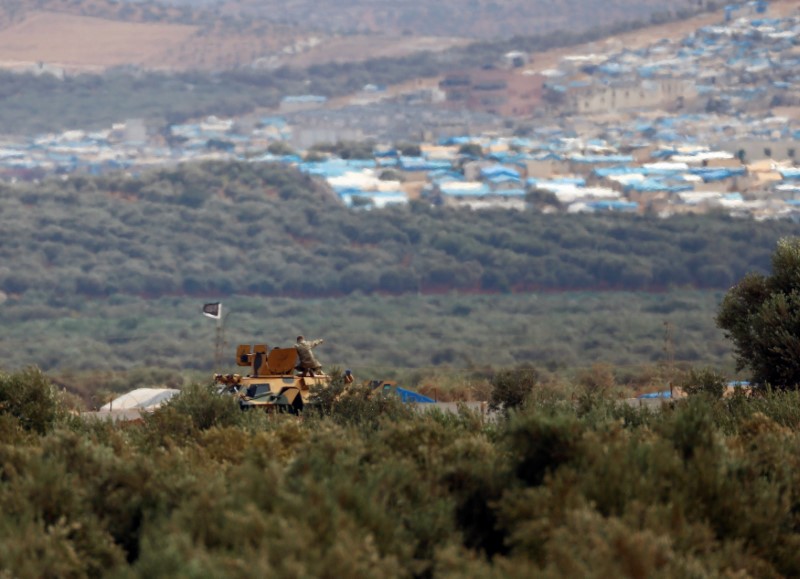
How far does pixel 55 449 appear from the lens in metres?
14.9

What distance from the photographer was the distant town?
10319 centimetres

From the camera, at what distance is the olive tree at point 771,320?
23.0 meters

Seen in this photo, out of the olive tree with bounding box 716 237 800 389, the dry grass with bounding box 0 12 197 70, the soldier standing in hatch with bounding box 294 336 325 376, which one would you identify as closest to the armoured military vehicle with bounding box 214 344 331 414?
the soldier standing in hatch with bounding box 294 336 325 376

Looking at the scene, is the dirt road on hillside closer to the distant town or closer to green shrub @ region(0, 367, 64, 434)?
the distant town

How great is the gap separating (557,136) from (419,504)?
401ft

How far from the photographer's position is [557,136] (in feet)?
441

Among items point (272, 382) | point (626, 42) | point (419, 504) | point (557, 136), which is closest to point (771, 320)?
point (272, 382)

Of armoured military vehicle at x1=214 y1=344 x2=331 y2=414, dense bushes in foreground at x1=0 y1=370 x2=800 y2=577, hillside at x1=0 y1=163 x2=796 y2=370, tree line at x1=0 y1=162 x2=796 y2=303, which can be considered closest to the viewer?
dense bushes in foreground at x1=0 y1=370 x2=800 y2=577

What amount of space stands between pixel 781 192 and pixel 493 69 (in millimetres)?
77939

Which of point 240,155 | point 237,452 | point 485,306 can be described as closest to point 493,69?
point 240,155

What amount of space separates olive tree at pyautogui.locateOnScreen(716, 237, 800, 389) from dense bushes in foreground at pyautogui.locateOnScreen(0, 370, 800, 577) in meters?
6.85

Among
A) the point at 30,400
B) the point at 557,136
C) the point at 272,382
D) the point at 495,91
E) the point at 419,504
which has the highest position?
the point at 419,504

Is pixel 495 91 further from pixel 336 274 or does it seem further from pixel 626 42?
pixel 336 274

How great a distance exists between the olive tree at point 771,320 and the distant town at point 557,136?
2597 inches
